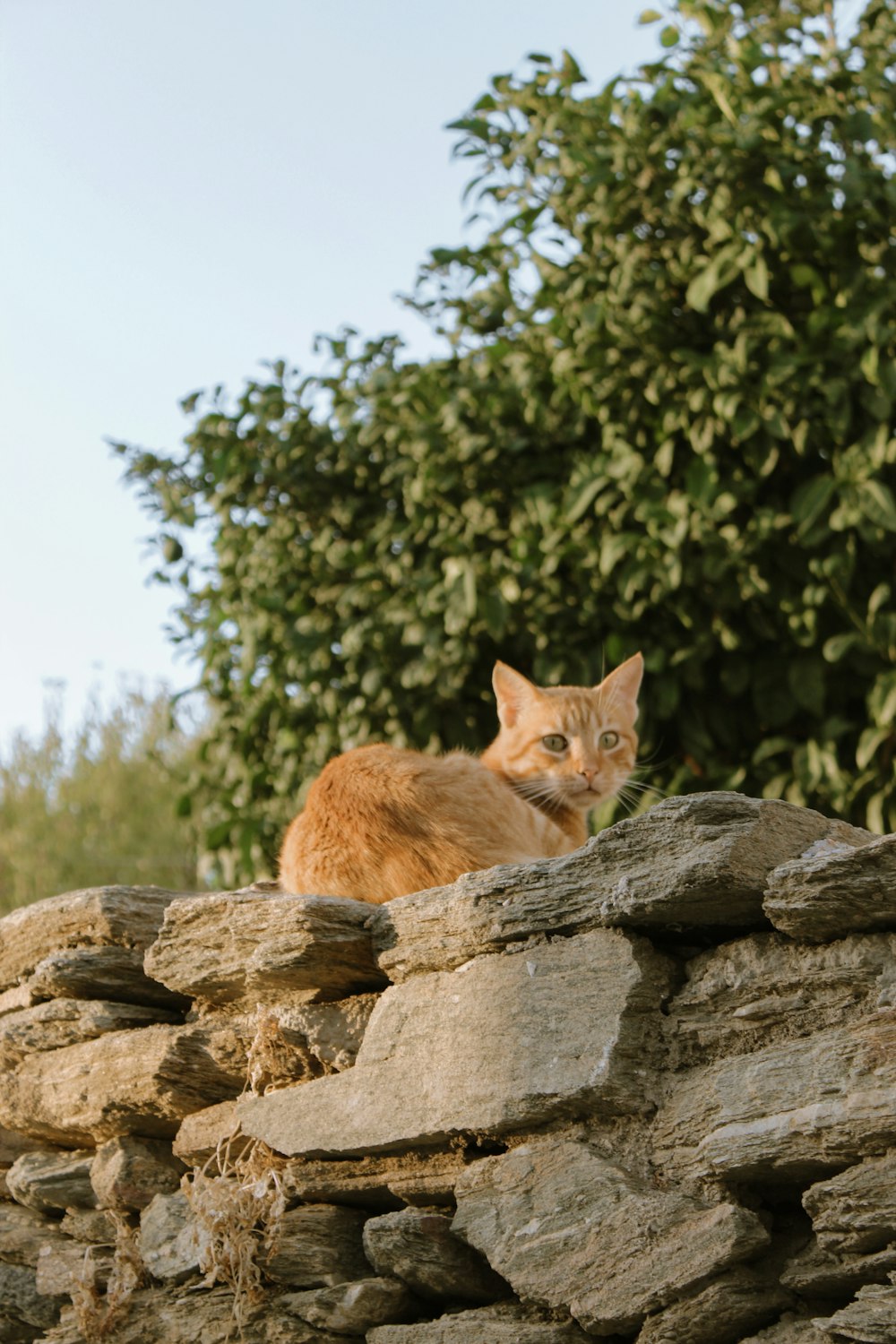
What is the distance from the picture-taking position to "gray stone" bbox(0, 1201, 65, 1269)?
323cm

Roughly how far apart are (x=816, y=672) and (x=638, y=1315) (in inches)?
103

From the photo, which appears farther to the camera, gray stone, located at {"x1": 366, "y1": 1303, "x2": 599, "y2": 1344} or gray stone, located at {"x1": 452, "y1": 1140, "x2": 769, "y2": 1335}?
gray stone, located at {"x1": 366, "y1": 1303, "x2": 599, "y2": 1344}

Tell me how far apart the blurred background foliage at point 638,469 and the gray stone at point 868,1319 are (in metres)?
2.41

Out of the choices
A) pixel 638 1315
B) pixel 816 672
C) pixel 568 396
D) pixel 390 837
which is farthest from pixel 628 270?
pixel 638 1315

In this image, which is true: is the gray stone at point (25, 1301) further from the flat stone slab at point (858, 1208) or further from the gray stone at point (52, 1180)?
the flat stone slab at point (858, 1208)

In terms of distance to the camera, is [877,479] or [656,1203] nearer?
[656,1203]

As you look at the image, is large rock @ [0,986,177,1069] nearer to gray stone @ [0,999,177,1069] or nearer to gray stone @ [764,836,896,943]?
gray stone @ [0,999,177,1069]

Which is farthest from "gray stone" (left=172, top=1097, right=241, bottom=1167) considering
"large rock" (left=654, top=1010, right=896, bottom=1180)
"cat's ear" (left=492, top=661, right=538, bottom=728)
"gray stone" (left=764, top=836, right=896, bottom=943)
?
"cat's ear" (left=492, top=661, right=538, bottom=728)

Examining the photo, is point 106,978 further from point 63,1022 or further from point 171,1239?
point 171,1239

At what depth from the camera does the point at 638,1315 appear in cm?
207

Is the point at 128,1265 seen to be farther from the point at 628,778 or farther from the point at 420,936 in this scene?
the point at 628,778

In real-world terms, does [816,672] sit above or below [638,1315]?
above

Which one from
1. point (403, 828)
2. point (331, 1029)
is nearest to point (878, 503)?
point (403, 828)

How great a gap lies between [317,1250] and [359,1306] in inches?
6.5
